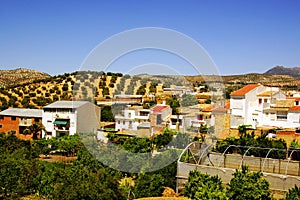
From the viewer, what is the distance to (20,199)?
40.9ft

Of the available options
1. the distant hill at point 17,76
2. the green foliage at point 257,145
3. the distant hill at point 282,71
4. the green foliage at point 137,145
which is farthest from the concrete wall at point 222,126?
the distant hill at point 282,71

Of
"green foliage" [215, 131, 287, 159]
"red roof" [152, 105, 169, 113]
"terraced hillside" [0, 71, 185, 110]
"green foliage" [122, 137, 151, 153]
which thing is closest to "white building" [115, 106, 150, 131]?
"red roof" [152, 105, 169, 113]

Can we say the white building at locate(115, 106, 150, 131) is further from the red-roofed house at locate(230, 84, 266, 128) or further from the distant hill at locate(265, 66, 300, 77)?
the distant hill at locate(265, 66, 300, 77)

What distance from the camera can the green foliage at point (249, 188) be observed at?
10547 millimetres

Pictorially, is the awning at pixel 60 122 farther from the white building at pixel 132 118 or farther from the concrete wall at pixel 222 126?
the concrete wall at pixel 222 126

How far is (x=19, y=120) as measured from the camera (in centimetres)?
2731

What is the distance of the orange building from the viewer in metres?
27.0

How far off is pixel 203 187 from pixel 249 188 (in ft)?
4.51

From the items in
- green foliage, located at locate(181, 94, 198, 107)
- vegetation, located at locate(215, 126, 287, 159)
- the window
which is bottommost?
vegetation, located at locate(215, 126, 287, 159)

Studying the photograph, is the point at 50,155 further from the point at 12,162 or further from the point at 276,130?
the point at 276,130

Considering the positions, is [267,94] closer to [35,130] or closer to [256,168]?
[256,168]

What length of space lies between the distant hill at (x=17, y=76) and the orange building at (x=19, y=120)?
22.1 meters

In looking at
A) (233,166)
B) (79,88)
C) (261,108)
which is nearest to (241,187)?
(233,166)

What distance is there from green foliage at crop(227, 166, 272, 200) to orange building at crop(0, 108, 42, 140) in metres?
19.0
